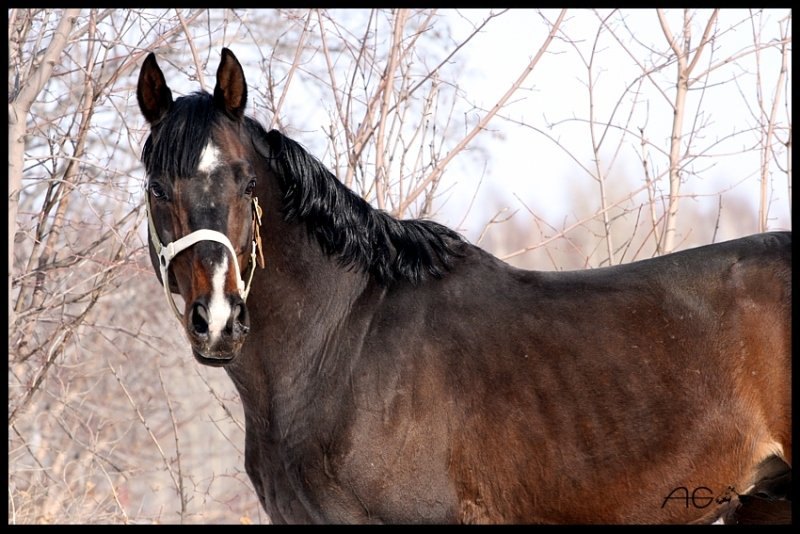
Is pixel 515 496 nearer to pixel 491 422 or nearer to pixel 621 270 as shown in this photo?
pixel 491 422

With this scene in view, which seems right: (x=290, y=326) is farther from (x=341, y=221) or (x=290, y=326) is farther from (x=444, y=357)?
(x=444, y=357)

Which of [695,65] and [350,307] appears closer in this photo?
[350,307]

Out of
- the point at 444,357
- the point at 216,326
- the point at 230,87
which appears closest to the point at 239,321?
the point at 216,326

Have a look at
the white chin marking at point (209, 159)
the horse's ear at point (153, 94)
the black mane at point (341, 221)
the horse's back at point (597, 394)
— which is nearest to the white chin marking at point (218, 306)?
the white chin marking at point (209, 159)

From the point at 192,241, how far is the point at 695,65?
361 cm

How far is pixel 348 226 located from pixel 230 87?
2.22 ft

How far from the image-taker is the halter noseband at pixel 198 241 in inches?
113

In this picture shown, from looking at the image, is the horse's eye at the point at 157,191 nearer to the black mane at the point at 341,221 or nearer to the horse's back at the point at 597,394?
the black mane at the point at 341,221

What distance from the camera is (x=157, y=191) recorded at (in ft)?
9.90

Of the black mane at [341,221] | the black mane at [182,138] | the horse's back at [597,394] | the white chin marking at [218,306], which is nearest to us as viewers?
the white chin marking at [218,306]

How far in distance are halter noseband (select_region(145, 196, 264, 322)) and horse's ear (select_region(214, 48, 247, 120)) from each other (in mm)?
355

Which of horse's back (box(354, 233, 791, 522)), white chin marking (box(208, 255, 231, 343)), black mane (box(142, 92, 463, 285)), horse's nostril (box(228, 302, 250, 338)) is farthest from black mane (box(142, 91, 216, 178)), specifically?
horse's back (box(354, 233, 791, 522))

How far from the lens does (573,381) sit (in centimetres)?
319
